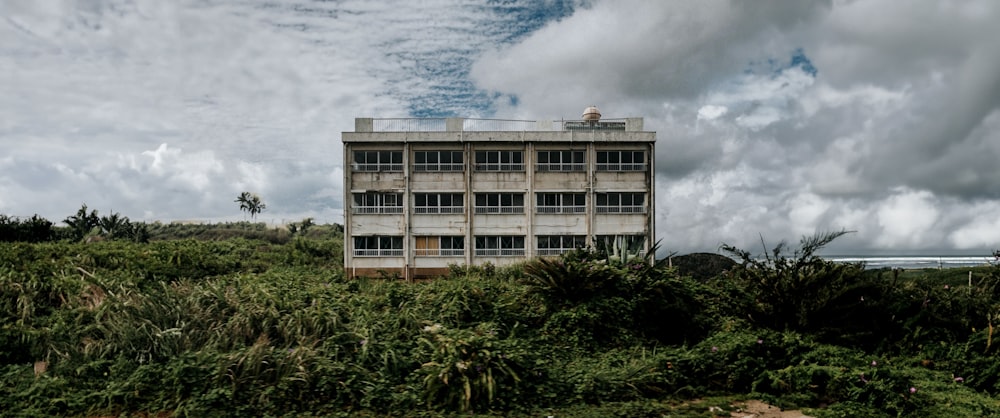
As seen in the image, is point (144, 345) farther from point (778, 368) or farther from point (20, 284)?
point (778, 368)

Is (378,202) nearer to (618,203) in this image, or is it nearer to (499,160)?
(499,160)

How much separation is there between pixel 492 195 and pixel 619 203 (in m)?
6.34

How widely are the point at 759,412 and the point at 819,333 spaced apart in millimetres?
3550

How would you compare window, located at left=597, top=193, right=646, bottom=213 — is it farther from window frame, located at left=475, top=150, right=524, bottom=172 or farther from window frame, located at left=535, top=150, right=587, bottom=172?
window frame, located at left=475, top=150, right=524, bottom=172

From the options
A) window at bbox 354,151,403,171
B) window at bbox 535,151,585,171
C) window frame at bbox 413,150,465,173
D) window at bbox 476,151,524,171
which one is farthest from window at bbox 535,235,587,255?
window at bbox 354,151,403,171

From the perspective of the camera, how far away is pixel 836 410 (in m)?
7.46

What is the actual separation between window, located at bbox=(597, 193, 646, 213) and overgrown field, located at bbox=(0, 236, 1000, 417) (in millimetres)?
15416

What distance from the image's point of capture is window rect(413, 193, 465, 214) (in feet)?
94.6

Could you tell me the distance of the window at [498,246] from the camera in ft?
94.8

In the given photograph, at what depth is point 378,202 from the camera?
2877 centimetres

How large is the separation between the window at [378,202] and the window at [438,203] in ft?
3.10

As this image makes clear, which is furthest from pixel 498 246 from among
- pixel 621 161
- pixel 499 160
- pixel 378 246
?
pixel 621 161

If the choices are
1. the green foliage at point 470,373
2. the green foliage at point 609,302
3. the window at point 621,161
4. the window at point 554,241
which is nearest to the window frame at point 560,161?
the window at point 621,161

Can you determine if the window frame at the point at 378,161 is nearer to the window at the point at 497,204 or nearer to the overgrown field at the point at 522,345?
the window at the point at 497,204
